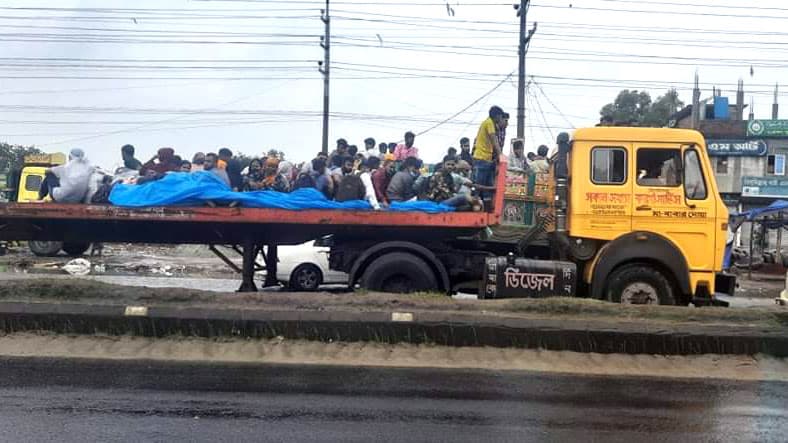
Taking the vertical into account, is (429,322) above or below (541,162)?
below

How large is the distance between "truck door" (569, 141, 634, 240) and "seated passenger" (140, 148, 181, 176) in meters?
5.95

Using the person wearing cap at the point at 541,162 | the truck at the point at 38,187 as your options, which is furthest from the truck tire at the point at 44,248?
the person wearing cap at the point at 541,162

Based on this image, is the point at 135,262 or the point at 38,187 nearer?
the point at 135,262

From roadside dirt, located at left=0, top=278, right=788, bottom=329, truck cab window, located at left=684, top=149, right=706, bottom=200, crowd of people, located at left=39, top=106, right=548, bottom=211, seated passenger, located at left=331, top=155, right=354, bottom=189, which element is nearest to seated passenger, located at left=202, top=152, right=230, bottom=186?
crowd of people, located at left=39, top=106, right=548, bottom=211

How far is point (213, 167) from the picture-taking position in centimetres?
1079

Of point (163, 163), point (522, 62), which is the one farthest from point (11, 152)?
point (163, 163)

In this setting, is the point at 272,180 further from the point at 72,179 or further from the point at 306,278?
the point at 72,179

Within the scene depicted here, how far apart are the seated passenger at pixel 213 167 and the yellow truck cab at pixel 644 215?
15.8 feet

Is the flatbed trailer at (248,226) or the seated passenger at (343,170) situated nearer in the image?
the flatbed trailer at (248,226)

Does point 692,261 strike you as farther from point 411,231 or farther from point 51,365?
point 51,365

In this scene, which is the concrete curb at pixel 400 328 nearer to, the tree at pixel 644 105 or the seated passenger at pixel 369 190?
the seated passenger at pixel 369 190

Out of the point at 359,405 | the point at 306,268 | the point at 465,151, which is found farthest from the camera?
the point at 465,151

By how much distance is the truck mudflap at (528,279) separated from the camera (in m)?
9.19

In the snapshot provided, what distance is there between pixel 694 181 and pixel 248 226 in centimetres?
589
